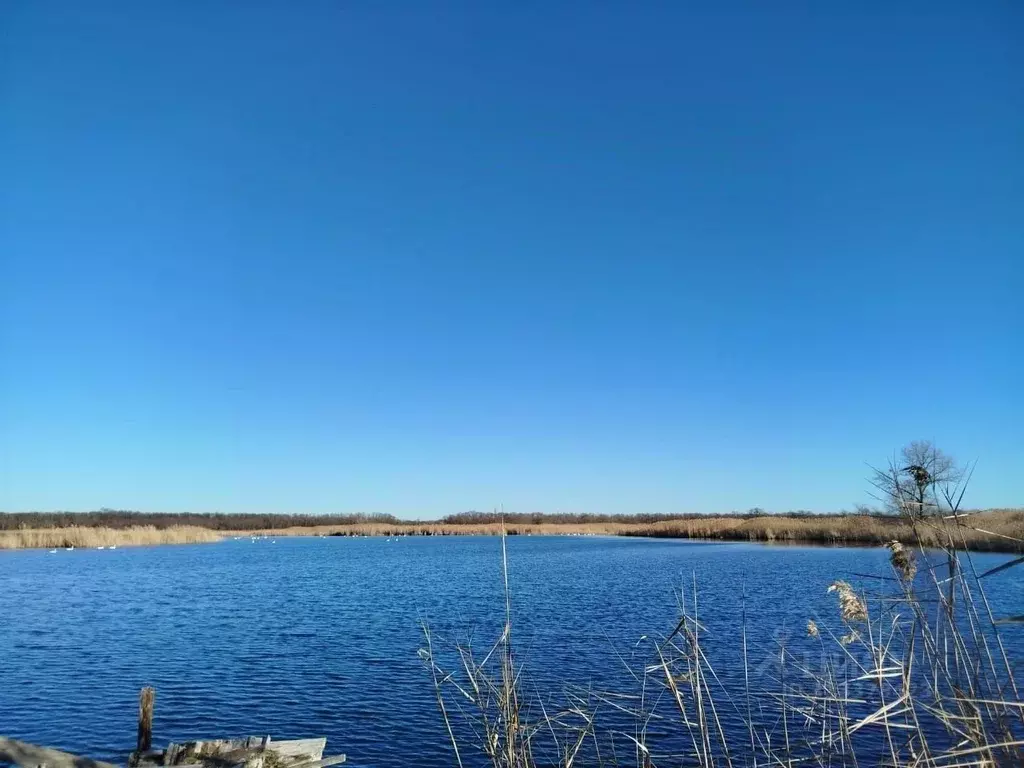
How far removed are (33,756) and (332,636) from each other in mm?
14451

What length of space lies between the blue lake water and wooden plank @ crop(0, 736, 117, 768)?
15.8ft

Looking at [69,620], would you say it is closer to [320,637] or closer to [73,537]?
[320,637]

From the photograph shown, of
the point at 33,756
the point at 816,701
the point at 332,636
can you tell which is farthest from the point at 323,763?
the point at 332,636

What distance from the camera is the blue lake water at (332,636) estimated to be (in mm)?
12266

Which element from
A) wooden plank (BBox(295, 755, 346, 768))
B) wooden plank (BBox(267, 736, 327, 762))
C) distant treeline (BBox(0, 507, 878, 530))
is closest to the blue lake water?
wooden plank (BBox(267, 736, 327, 762))

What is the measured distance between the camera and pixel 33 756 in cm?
605

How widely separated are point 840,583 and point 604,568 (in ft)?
111

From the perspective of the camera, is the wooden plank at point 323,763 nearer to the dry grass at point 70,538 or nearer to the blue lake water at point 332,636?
the blue lake water at point 332,636

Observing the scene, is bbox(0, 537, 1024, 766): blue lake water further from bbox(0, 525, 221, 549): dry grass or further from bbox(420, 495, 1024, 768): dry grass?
bbox(0, 525, 221, 549): dry grass

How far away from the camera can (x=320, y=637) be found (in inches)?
781

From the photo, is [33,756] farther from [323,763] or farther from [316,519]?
[316,519]

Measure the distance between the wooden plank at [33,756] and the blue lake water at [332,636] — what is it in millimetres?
4814

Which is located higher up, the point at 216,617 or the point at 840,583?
the point at 840,583

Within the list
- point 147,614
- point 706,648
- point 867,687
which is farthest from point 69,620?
point 867,687
